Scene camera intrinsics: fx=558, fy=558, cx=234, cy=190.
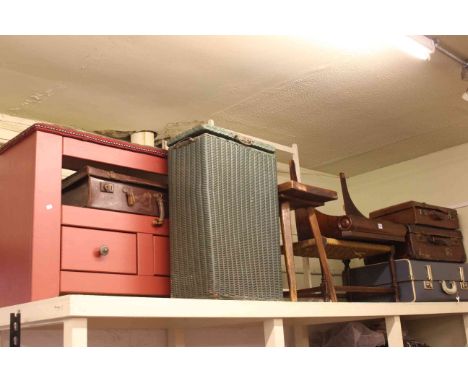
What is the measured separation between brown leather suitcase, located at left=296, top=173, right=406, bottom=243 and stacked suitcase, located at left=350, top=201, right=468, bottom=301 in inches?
6.8

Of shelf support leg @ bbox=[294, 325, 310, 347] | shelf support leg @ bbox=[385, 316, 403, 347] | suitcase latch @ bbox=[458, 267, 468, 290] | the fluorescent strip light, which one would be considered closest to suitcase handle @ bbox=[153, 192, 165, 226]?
the fluorescent strip light

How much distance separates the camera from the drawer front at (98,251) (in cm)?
201

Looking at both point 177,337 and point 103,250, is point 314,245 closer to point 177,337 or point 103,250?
point 177,337

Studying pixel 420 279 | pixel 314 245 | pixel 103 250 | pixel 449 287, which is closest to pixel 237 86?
pixel 314 245

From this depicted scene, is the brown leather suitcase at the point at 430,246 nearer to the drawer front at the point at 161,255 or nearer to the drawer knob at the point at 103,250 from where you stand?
the drawer front at the point at 161,255

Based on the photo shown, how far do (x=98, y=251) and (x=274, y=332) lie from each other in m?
0.75

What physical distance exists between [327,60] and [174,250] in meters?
1.28

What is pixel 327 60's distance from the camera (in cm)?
280

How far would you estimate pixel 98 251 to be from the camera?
6.80 feet

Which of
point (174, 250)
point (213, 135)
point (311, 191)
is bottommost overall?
point (174, 250)

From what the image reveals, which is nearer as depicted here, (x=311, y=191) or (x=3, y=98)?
(x=311, y=191)

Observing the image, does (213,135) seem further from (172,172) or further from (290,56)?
(290,56)
